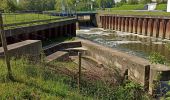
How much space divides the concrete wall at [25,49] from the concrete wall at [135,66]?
4.76 metres

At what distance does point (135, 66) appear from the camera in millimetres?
13305

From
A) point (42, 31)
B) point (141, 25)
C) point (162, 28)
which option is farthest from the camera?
point (141, 25)

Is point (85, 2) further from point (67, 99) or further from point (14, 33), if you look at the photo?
point (67, 99)

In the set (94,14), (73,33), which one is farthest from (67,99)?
(94,14)

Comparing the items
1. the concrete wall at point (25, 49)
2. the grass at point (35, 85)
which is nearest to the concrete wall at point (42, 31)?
the concrete wall at point (25, 49)

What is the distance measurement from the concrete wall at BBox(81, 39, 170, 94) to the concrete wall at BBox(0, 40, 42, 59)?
4.76 m

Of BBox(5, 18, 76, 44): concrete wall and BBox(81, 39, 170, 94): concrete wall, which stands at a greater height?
BBox(5, 18, 76, 44): concrete wall

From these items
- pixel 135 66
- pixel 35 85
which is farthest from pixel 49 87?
pixel 135 66

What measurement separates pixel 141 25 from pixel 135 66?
25940mm

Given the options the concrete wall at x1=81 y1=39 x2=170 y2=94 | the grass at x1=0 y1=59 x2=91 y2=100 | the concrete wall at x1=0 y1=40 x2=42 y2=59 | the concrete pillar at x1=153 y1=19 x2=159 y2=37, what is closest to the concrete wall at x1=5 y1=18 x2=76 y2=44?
the concrete wall at x1=0 y1=40 x2=42 y2=59

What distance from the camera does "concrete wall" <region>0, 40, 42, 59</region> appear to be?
10.4 meters

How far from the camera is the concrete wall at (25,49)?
34.0 ft

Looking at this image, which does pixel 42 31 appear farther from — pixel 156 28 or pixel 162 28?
pixel 156 28

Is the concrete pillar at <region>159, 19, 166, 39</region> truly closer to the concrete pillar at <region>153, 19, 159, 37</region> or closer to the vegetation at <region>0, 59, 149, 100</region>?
the concrete pillar at <region>153, 19, 159, 37</region>
